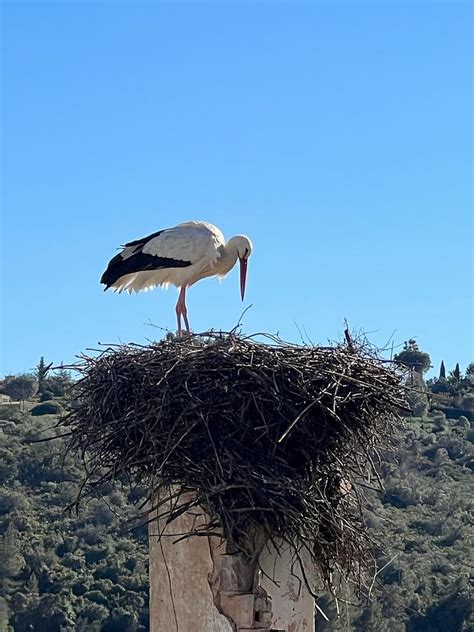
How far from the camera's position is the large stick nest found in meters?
9.27

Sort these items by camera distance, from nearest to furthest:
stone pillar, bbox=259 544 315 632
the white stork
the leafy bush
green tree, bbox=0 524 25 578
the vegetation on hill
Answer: stone pillar, bbox=259 544 315 632 < the white stork < the vegetation on hill < green tree, bbox=0 524 25 578 < the leafy bush

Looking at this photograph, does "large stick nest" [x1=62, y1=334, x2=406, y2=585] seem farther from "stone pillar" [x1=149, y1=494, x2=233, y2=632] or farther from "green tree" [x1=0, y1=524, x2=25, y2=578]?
"green tree" [x1=0, y1=524, x2=25, y2=578]

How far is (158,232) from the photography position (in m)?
12.6

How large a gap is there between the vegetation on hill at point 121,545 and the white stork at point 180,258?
7.65m

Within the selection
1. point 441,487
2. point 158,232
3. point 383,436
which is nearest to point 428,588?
point 441,487

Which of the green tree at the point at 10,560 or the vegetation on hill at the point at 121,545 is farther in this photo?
the green tree at the point at 10,560

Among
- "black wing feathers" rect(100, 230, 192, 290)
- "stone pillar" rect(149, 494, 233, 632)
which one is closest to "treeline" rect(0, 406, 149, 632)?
"black wing feathers" rect(100, 230, 192, 290)

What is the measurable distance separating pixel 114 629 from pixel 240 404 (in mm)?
13563

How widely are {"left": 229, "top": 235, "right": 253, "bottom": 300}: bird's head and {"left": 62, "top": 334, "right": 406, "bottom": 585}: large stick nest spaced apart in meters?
2.44

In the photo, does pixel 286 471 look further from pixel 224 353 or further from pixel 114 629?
pixel 114 629

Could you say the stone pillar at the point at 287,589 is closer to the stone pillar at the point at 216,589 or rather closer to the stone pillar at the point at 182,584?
the stone pillar at the point at 216,589

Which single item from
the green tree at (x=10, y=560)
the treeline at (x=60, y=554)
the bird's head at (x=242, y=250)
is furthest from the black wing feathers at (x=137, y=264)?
the green tree at (x=10, y=560)

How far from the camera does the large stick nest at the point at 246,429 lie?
9273 millimetres

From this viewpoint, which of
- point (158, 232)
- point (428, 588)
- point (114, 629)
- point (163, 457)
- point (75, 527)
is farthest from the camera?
point (75, 527)
